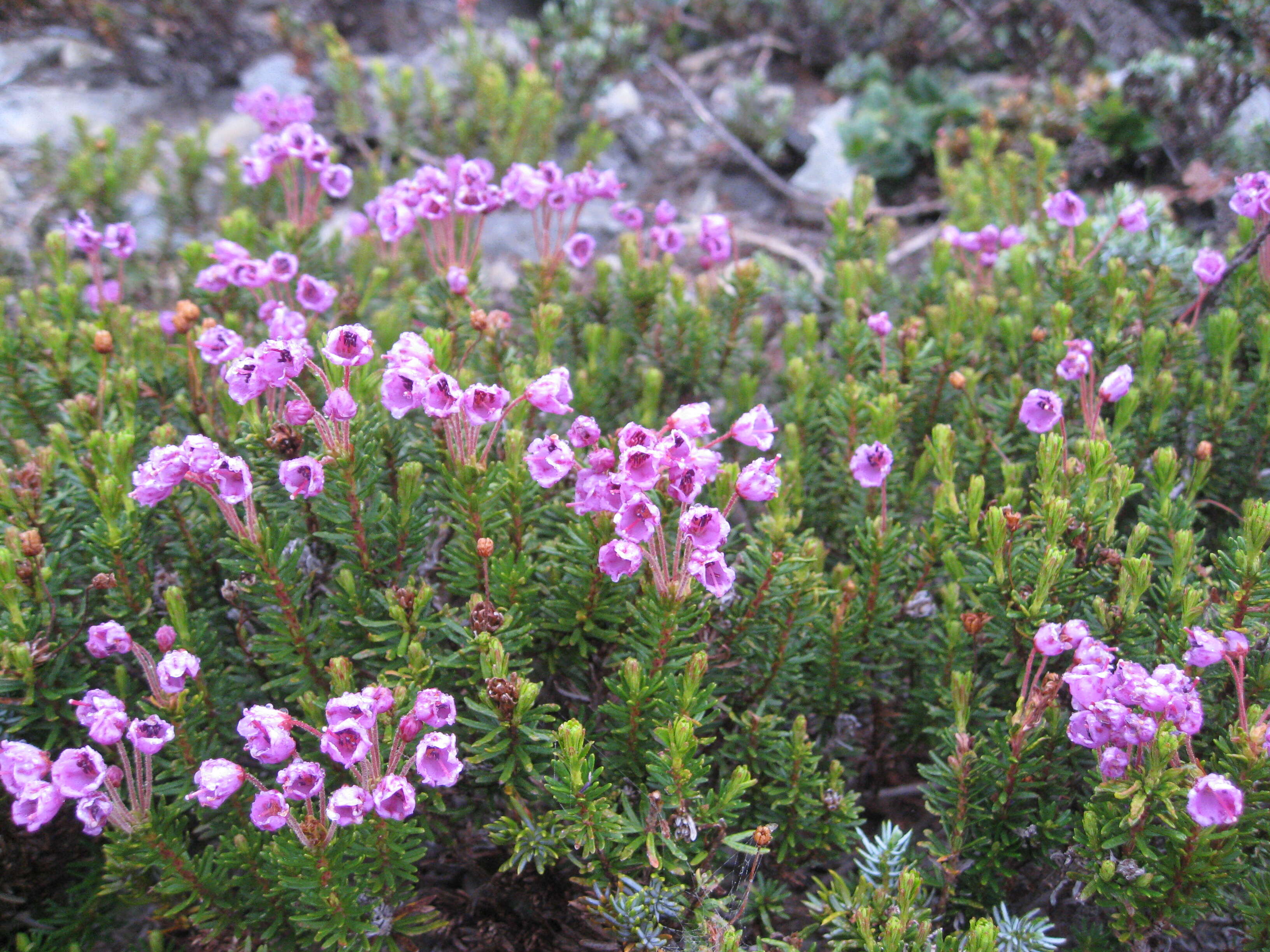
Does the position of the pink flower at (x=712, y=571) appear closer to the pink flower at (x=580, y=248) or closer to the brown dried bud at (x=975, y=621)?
the brown dried bud at (x=975, y=621)

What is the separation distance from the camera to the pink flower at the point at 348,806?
166 cm

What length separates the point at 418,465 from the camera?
211cm

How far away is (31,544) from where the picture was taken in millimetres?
2078

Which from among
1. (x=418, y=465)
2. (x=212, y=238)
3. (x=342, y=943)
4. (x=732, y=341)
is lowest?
(x=212, y=238)

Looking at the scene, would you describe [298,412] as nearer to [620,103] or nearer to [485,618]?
[485,618]

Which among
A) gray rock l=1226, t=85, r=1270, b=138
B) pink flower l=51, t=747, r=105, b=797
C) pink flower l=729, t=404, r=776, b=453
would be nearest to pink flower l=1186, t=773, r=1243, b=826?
pink flower l=729, t=404, r=776, b=453

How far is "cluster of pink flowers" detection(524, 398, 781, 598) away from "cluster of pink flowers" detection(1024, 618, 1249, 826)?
716mm

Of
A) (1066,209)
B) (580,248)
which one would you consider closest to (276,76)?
(580,248)

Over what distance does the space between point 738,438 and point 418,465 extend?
76 cm

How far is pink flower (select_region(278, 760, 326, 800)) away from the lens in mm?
1719

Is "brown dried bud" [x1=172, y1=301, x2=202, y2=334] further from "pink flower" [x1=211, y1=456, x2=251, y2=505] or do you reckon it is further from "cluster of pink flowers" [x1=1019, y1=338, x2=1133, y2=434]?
"cluster of pink flowers" [x1=1019, y1=338, x2=1133, y2=434]

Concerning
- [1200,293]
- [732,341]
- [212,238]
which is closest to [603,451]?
[732,341]

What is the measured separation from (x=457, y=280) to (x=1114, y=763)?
2.25 meters

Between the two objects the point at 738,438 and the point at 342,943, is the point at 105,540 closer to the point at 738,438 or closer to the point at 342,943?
the point at 342,943
